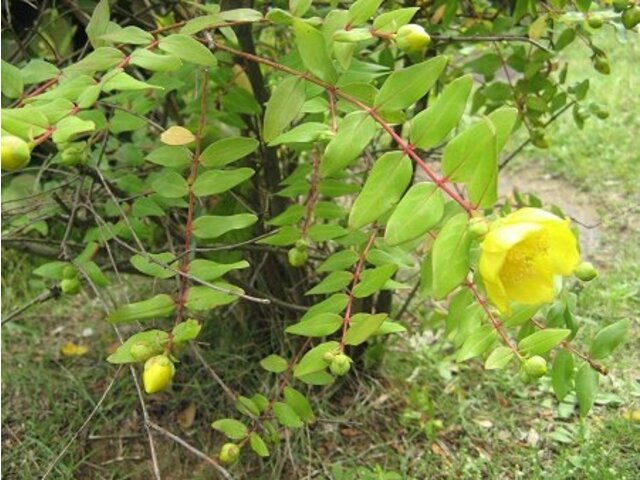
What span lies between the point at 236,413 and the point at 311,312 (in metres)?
0.72

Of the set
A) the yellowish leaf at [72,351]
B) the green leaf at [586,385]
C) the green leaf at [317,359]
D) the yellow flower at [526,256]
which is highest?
the yellow flower at [526,256]

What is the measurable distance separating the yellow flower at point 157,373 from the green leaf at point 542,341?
0.48 meters

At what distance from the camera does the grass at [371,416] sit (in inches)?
70.5

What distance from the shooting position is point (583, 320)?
2.19 meters

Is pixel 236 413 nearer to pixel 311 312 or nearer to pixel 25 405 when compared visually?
pixel 25 405

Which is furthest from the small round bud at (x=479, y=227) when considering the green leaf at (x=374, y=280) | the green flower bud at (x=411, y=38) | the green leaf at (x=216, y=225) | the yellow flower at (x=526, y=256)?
the green leaf at (x=216, y=225)

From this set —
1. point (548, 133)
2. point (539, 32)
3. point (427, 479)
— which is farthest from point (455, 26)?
point (548, 133)

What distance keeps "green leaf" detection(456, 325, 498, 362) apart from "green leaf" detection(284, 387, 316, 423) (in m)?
0.46

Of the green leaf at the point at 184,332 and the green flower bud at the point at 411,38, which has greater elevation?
the green flower bud at the point at 411,38

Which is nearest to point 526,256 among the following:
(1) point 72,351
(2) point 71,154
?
(2) point 71,154

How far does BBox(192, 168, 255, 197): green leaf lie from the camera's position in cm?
122

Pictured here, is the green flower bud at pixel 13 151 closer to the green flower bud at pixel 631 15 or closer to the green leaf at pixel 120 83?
the green leaf at pixel 120 83

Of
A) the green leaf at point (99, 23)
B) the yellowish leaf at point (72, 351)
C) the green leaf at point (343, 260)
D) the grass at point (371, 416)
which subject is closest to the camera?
the green leaf at point (99, 23)

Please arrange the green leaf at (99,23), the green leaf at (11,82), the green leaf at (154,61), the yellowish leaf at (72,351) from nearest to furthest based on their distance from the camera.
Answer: the green leaf at (154,61) < the green leaf at (11,82) < the green leaf at (99,23) < the yellowish leaf at (72,351)
